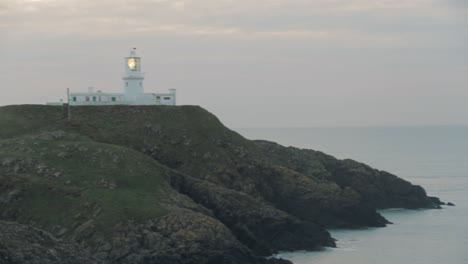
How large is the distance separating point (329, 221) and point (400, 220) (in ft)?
44.1

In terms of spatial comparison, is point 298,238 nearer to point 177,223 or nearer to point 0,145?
point 177,223

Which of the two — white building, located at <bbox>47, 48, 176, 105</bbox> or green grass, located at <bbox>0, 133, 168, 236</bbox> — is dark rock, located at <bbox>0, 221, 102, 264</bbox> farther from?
white building, located at <bbox>47, 48, 176, 105</bbox>

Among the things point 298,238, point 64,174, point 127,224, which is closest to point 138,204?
point 127,224

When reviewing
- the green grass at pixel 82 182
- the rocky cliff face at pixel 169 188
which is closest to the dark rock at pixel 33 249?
the rocky cliff face at pixel 169 188

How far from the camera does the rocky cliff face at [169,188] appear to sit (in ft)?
212

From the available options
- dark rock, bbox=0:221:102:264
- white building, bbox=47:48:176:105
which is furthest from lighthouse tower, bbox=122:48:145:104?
dark rock, bbox=0:221:102:264

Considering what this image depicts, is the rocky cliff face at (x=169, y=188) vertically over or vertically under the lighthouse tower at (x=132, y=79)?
under

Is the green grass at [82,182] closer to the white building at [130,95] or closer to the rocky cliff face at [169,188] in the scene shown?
the rocky cliff face at [169,188]

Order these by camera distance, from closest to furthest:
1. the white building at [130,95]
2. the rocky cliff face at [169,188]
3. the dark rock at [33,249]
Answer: the dark rock at [33,249], the rocky cliff face at [169,188], the white building at [130,95]

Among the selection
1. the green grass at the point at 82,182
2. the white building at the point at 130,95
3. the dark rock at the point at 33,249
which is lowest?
the dark rock at the point at 33,249

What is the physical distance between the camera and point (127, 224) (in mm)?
64375

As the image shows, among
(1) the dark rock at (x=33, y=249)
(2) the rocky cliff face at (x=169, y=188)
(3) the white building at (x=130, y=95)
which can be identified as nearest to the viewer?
(1) the dark rock at (x=33, y=249)

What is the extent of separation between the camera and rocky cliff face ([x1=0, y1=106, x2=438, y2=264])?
→ 64625 mm

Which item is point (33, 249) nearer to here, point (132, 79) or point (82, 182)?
point (82, 182)
